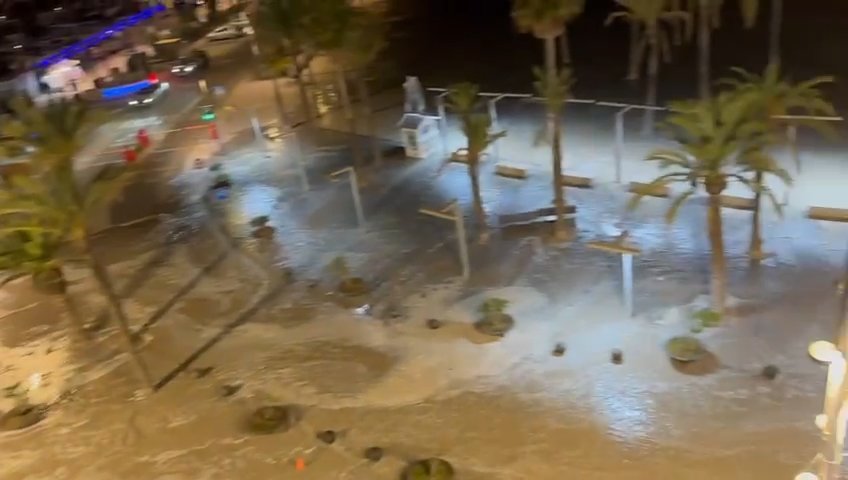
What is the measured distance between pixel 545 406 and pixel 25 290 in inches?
394

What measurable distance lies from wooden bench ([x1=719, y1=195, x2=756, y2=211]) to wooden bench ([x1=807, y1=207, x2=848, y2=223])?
919 millimetres

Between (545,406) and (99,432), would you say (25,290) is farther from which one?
(545,406)

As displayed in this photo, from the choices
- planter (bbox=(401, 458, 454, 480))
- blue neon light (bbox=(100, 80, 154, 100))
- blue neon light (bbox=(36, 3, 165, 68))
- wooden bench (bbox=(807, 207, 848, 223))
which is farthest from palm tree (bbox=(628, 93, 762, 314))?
blue neon light (bbox=(36, 3, 165, 68))

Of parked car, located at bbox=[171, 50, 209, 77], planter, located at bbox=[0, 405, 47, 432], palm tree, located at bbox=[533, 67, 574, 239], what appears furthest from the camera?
parked car, located at bbox=[171, 50, 209, 77]

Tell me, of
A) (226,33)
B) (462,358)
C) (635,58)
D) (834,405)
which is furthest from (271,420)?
(226,33)

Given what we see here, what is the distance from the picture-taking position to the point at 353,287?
1416cm

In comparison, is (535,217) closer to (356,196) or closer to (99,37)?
(356,196)

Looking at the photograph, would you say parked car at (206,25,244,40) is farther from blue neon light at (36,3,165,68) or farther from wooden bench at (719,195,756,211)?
wooden bench at (719,195,756,211)

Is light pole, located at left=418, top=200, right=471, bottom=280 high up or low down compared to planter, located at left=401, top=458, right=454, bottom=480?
up

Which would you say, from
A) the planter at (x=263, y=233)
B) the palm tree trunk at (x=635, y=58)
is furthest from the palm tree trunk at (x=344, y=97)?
the palm tree trunk at (x=635, y=58)

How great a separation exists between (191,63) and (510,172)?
42.7ft

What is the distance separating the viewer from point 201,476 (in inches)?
427

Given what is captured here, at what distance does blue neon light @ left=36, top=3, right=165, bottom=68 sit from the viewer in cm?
2532

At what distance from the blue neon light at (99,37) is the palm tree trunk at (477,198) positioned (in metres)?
15.4
